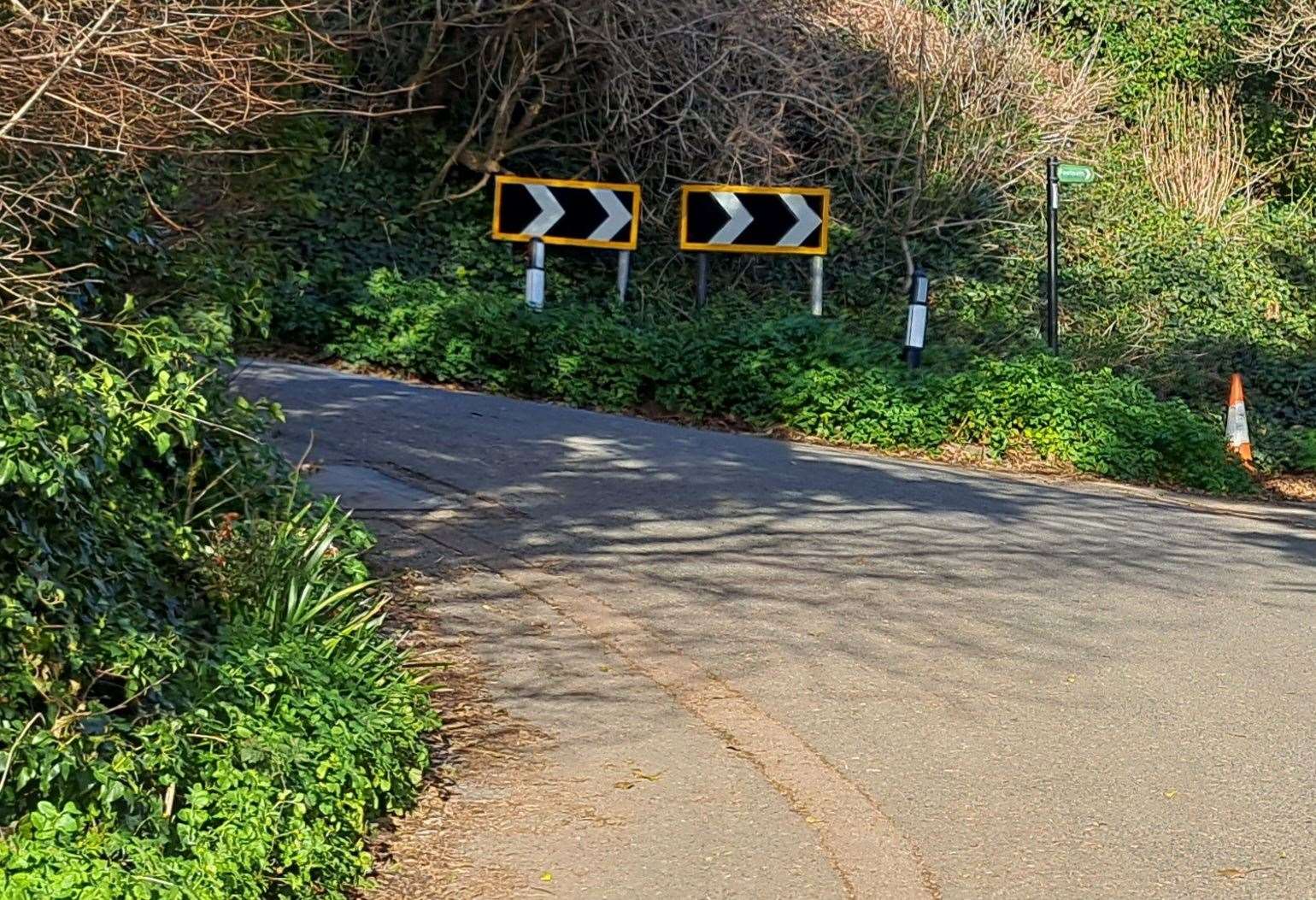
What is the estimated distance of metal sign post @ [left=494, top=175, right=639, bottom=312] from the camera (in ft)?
63.3

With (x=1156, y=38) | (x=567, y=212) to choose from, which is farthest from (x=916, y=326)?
(x=1156, y=38)

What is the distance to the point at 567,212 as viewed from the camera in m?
19.4

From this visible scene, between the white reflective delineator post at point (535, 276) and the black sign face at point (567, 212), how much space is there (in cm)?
60

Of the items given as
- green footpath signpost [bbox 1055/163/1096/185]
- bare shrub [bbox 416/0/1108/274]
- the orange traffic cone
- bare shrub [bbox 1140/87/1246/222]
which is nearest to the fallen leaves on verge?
the orange traffic cone

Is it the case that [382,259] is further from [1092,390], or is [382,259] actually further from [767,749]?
[767,749]

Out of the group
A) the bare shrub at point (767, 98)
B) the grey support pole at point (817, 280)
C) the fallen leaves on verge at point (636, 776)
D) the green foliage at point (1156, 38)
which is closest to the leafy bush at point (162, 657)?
the fallen leaves on verge at point (636, 776)

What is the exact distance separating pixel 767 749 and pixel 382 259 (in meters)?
14.5

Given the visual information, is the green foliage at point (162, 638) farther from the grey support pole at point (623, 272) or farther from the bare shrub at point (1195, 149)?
the bare shrub at point (1195, 149)

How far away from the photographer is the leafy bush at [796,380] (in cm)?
1480

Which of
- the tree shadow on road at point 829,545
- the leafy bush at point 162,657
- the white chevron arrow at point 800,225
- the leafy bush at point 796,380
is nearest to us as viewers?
the leafy bush at point 162,657

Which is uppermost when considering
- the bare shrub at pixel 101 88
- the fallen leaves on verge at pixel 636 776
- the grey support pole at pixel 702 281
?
the bare shrub at pixel 101 88

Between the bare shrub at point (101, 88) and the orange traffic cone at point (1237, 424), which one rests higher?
the bare shrub at point (101, 88)

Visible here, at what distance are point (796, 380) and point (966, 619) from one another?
755 cm

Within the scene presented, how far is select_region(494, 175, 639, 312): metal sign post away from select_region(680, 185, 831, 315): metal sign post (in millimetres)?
649
